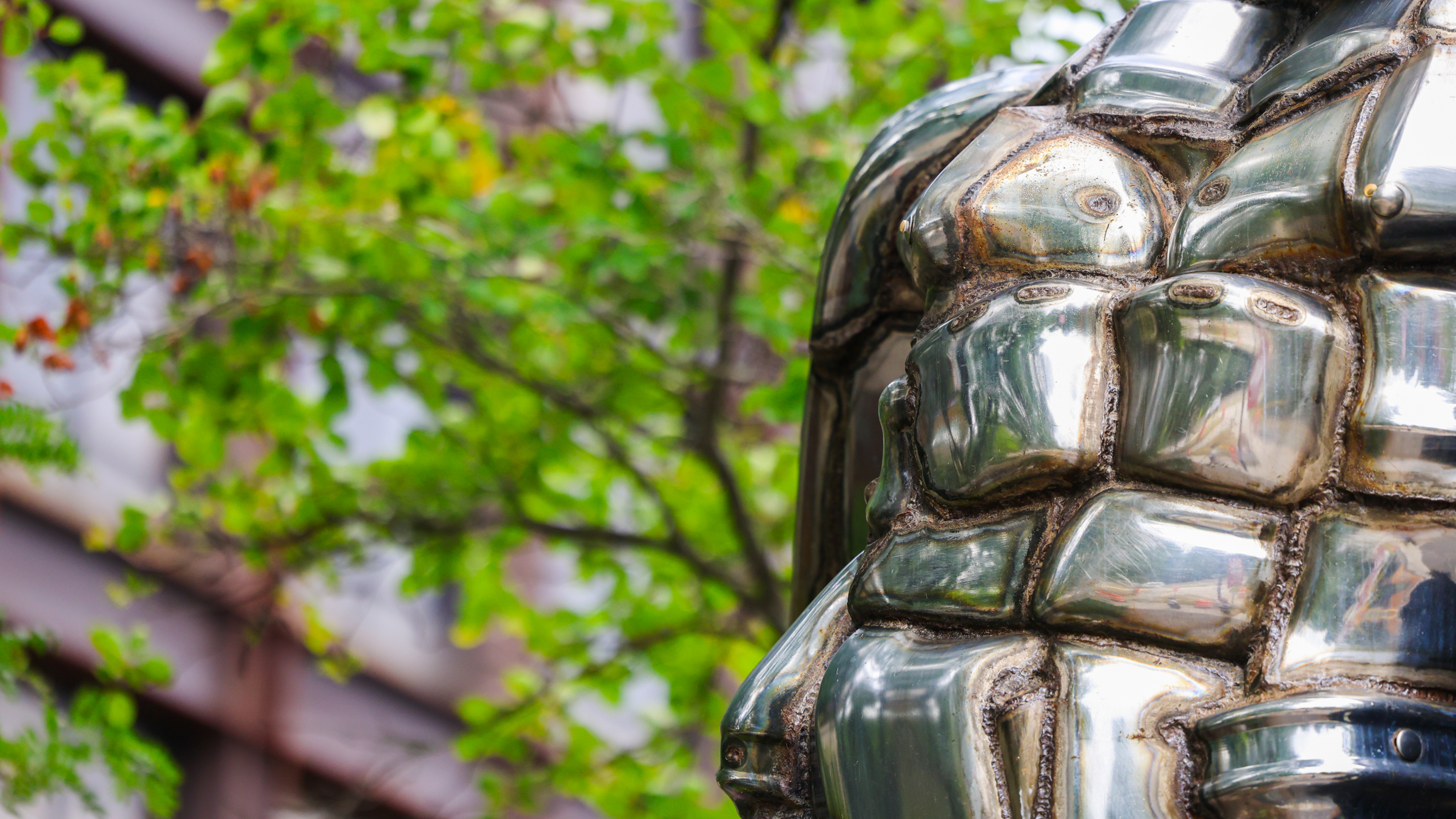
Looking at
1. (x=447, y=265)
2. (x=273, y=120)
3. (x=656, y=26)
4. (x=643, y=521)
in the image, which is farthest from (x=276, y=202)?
(x=643, y=521)

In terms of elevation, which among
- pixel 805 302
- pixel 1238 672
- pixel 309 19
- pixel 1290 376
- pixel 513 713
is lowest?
pixel 513 713

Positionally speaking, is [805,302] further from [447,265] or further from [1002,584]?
[1002,584]

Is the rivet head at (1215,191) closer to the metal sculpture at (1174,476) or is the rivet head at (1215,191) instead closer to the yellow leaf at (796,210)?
the metal sculpture at (1174,476)

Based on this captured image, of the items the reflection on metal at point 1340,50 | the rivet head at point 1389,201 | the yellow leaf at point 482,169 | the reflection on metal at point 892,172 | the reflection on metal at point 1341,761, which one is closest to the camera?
the reflection on metal at point 1341,761

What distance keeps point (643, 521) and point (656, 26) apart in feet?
7.27

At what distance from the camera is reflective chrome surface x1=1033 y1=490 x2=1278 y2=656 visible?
3.69 feet

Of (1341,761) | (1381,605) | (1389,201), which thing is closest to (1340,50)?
(1389,201)

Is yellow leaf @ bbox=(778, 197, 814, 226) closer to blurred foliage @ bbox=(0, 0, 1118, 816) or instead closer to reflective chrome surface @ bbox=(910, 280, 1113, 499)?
blurred foliage @ bbox=(0, 0, 1118, 816)

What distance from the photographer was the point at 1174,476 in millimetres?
1167

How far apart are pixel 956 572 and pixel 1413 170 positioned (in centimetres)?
45

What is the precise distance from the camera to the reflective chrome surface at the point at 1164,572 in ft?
3.69

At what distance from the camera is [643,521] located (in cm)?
635

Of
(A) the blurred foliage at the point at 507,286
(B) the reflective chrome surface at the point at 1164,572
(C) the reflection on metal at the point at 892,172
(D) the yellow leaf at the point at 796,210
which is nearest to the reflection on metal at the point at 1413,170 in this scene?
(B) the reflective chrome surface at the point at 1164,572

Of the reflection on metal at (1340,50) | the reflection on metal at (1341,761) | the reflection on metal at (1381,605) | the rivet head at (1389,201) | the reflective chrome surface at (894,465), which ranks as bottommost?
the reflection on metal at (1341,761)
